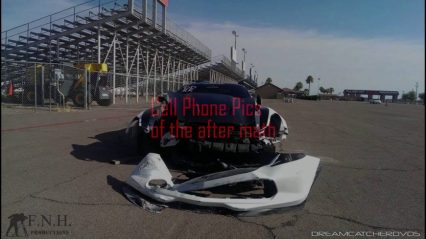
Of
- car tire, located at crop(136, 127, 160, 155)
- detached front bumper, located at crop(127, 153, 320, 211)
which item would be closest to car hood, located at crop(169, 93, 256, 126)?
car tire, located at crop(136, 127, 160, 155)

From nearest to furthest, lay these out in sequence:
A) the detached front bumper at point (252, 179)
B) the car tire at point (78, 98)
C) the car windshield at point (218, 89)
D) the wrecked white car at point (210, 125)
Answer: the detached front bumper at point (252, 179) → the wrecked white car at point (210, 125) → the car windshield at point (218, 89) → the car tire at point (78, 98)

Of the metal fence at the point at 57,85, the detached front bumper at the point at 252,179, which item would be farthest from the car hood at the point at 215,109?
the metal fence at the point at 57,85

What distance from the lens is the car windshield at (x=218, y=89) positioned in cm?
773

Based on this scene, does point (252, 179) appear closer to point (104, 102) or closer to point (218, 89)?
point (218, 89)

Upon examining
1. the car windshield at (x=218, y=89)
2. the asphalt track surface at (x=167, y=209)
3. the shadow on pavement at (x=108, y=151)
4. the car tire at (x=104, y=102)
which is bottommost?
the asphalt track surface at (x=167, y=209)

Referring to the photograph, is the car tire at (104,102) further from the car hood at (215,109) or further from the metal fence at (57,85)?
the car hood at (215,109)

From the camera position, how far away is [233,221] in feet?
12.8

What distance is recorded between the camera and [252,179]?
426 centimetres

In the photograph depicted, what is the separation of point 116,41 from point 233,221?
1005 inches

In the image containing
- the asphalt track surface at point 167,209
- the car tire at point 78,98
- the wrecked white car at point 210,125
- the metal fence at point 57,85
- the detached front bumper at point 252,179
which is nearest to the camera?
the asphalt track surface at point 167,209

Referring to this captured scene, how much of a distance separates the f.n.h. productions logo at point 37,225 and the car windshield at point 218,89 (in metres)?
4.29

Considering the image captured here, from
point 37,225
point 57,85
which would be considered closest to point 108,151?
point 37,225

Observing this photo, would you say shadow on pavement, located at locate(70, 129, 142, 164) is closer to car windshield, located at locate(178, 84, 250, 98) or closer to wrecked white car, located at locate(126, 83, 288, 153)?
wrecked white car, located at locate(126, 83, 288, 153)

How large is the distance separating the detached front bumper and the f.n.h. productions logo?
1.02 m
